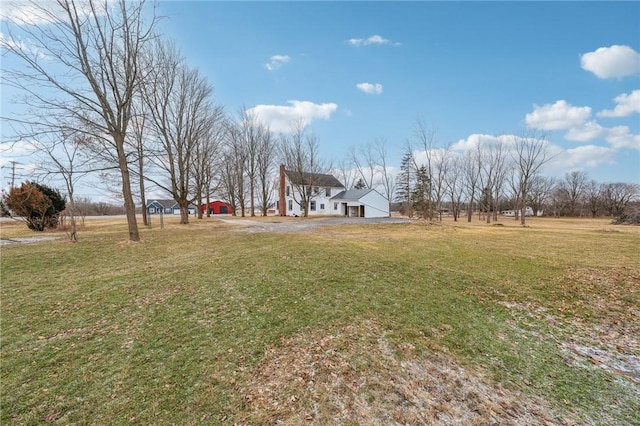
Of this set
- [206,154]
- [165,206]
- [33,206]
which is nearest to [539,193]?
[206,154]

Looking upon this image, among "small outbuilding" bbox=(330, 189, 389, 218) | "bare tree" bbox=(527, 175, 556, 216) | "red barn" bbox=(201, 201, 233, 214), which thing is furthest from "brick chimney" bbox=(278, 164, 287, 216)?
"bare tree" bbox=(527, 175, 556, 216)

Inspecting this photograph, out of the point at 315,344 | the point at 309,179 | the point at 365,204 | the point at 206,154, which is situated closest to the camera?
the point at 315,344

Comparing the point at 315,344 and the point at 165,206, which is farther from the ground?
the point at 165,206

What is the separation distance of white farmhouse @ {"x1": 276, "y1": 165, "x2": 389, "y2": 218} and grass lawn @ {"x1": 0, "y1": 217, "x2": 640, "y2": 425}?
1149 inches

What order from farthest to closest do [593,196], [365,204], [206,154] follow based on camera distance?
[593,196] < [365,204] < [206,154]

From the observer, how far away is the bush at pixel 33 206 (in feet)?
48.2

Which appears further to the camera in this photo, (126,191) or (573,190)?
(573,190)

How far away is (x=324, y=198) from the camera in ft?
134

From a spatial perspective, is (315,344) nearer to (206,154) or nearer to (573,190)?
(206,154)

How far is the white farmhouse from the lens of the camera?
36.5m

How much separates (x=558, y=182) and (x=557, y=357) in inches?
2961

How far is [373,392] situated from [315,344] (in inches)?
41.6

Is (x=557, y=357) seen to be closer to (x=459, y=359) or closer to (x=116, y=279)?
(x=459, y=359)

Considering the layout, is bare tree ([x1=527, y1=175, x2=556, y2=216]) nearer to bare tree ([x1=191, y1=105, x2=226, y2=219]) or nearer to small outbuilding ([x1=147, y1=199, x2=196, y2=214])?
bare tree ([x1=191, y1=105, x2=226, y2=219])
